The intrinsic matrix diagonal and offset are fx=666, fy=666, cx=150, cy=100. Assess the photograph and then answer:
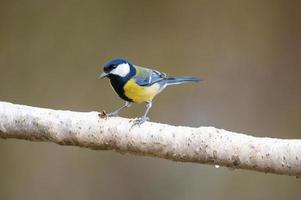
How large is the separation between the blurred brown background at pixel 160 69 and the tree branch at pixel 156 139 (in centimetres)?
165

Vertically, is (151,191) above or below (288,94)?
below

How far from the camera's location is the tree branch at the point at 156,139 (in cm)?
179

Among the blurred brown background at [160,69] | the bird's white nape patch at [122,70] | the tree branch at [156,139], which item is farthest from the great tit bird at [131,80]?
the blurred brown background at [160,69]

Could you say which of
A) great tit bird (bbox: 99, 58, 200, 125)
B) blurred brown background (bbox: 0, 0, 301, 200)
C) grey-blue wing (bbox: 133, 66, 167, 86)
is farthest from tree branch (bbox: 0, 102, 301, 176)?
blurred brown background (bbox: 0, 0, 301, 200)

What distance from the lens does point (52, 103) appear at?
3834mm

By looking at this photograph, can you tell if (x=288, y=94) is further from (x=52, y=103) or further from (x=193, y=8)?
(x=52, y=103)

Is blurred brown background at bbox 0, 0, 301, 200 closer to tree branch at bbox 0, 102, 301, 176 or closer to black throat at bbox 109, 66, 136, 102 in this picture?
black throat at bbox 109, 66, 136, 102

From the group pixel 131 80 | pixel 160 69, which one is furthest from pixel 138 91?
pixel 160 69

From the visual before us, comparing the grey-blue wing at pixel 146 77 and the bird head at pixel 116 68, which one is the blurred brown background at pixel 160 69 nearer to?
the grey-blue wing at pixel 146 77

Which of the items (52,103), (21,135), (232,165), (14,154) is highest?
(52,103)

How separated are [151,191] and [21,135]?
167cm

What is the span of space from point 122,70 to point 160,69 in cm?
136

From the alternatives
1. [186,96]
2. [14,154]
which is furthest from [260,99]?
[14,154]

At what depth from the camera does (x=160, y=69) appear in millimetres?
3779
